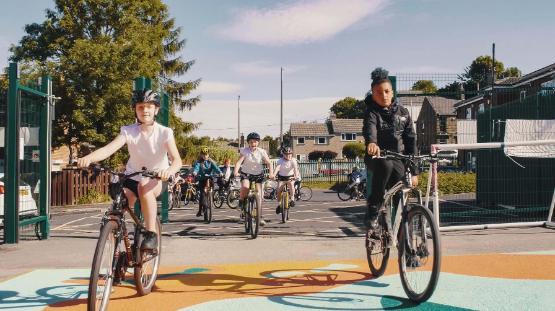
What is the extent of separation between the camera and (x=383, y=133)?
16.4 feet

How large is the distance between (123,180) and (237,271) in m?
2.19

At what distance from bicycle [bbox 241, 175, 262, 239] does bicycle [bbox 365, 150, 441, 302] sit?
387cm

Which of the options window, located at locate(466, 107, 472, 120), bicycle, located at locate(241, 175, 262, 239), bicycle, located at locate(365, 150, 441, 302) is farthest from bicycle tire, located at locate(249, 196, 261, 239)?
window, located at locate(466, 107, 472, 120)

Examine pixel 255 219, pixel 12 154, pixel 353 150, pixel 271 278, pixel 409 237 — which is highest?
pixel 353 150

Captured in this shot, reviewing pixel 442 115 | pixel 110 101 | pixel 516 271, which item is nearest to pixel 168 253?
pixel 516 271

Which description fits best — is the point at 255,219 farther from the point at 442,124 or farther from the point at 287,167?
the point at 442,124

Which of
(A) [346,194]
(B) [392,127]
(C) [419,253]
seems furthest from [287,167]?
(A) [346,194]

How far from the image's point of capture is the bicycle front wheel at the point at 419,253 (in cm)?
392

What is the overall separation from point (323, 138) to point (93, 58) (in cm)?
5893

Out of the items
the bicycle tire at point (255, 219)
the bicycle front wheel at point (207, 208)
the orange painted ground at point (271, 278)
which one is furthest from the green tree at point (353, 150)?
the orange painted ground at point (271, 278)

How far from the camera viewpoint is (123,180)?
415cm

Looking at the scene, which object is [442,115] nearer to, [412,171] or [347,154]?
[347,154]

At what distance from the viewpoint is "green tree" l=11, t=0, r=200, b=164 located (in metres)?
22.9

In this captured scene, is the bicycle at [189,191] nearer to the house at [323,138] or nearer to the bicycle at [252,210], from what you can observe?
the bicycle at [252,210]
